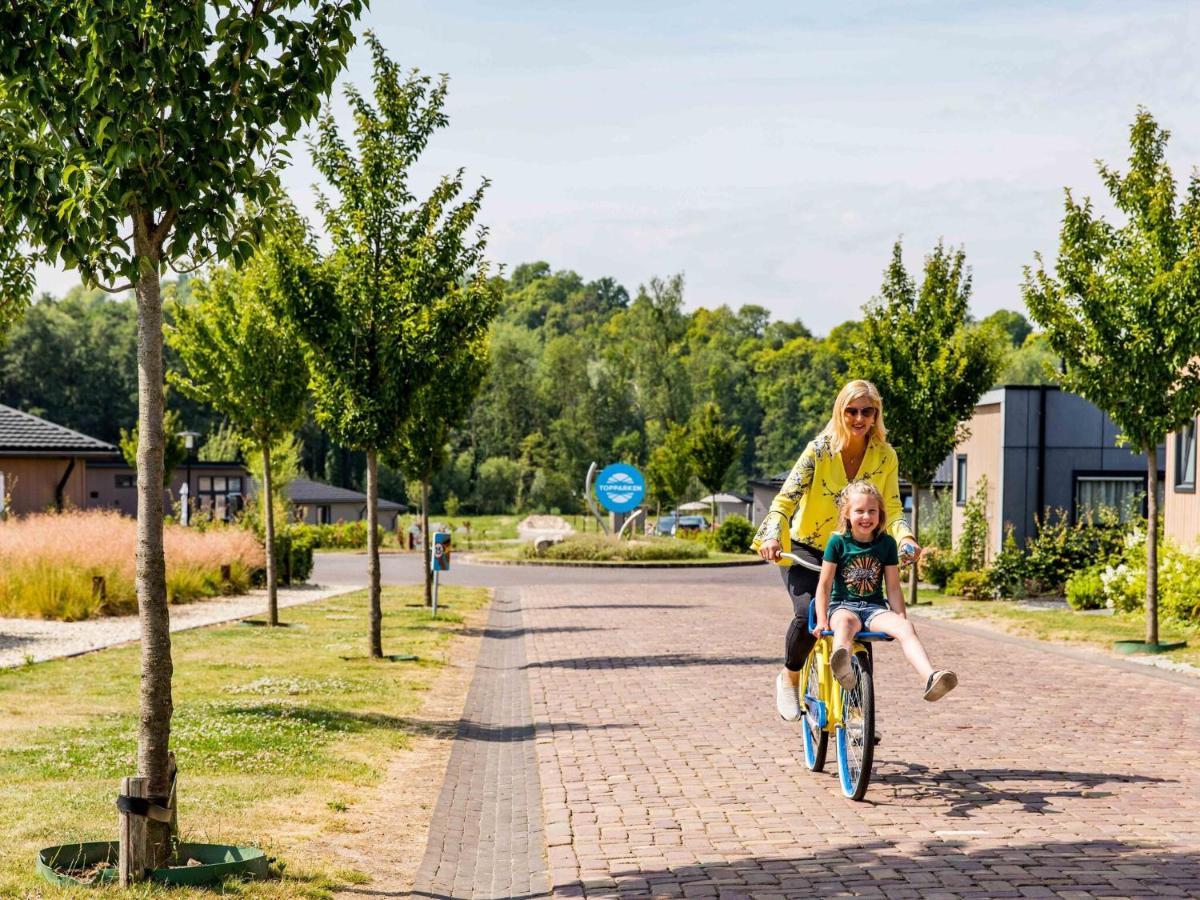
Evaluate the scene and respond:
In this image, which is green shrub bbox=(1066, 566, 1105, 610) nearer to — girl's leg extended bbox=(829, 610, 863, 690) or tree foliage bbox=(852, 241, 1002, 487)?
tree foliage bbox=(852, 241, 1002, 487)

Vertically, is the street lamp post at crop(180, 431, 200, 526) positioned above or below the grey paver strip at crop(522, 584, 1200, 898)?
above

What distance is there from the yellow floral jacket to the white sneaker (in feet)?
3.44

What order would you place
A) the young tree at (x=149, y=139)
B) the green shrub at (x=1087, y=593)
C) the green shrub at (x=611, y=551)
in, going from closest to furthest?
1. the young tree at (x=149, y=139)
2. the green shrub at (x=1087, y=593)
3. the green shrub at (x=611, y=551)

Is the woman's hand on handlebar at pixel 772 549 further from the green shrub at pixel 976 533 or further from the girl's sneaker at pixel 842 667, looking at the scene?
the green shrub at pixel 976 533

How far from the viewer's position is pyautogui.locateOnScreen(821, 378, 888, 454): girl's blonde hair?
7.42 meters

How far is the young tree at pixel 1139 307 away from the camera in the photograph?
51.3 ft

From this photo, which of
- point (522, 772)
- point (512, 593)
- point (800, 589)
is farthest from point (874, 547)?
point (512, 593)

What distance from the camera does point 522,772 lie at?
8883 millimetres

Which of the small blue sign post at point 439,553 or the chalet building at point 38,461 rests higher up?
the chalet building at point 38,461

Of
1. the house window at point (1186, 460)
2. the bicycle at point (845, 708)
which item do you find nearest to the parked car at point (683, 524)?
the house window at point (1186, 460)

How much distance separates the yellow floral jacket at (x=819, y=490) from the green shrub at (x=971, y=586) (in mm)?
19509

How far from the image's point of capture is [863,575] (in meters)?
7.14

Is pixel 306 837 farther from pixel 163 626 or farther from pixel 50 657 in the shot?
pixel 50 657

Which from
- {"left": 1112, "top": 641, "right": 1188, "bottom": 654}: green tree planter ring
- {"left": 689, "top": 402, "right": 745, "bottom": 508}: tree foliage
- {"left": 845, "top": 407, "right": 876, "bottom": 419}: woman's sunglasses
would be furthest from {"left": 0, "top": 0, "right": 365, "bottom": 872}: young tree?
{"left": 689, "top": 402, "right": 745, "bottom": 508}: tree foliage
